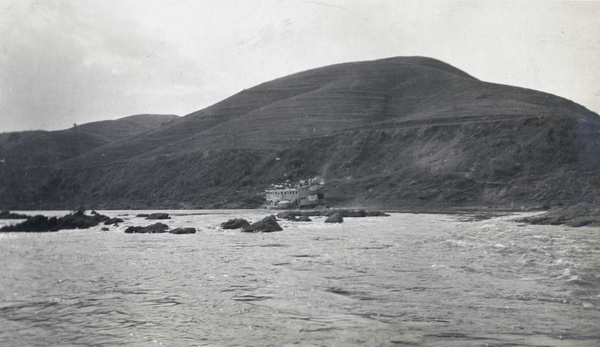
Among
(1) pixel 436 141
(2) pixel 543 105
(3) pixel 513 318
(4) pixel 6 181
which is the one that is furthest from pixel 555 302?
(2) pixel 543 105

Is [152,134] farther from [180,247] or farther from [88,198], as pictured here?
[180,247]

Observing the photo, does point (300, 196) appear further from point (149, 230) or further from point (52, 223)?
point (52, 223)

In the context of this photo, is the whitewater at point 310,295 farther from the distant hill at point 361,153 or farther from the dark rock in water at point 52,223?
the distant hill at point 361,153

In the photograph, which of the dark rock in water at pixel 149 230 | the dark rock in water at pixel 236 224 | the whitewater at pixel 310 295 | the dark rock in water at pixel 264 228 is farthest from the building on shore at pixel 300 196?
the whitewater at pixel 310 295

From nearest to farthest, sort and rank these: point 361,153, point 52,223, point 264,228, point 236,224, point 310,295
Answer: point 310,295
point 264,228
point 236,224
point 52,223
point 361,153

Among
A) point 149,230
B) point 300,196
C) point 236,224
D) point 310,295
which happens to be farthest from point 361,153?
point 310,295

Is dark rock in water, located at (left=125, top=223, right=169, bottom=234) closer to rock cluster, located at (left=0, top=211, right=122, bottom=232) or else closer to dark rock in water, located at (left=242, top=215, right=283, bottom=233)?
dark rock in water, located at (left=242, top=215, right=283, bottom=233)
